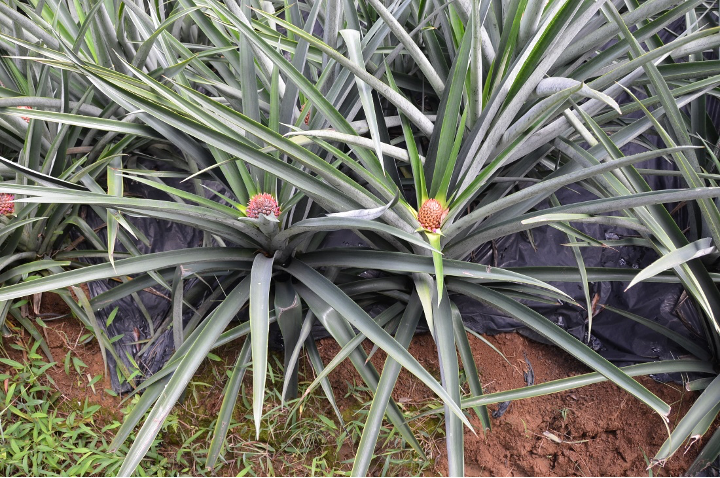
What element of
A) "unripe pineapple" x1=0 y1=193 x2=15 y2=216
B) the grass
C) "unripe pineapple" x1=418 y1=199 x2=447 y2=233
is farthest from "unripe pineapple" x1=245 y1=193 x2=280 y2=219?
"unripe pineapple" x1=0 y1=193 x2=15 y2=216

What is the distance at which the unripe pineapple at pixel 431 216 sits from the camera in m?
1.17

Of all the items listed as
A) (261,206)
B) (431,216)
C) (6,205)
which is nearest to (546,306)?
(431,216)

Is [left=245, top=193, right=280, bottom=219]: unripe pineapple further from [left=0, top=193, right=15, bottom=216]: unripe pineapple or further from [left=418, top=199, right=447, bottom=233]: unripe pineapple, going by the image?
[left=0, top=193, right=15, bottom=216]: unripe pineapple

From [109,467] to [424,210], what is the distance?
1.06 metres

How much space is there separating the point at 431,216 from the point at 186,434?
0.91m

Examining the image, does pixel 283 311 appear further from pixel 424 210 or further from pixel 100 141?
pixel 100 141

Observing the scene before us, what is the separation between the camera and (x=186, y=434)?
1424 millimetres

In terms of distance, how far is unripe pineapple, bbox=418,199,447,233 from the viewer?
1.17 meters

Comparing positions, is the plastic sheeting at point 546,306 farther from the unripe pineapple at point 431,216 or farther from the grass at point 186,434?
the unripe pineapple at point 431,216

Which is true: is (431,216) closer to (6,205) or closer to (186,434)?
(186,434)

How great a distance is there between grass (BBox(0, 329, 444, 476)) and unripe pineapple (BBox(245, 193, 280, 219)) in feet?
1.58

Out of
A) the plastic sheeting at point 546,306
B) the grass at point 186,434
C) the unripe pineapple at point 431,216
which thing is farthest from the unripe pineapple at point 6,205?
the unripe pineapple at point 431,216

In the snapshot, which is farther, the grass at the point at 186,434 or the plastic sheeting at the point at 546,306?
the plastic sheeting at the point at 546,306

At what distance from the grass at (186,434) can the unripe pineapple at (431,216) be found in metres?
0.58
